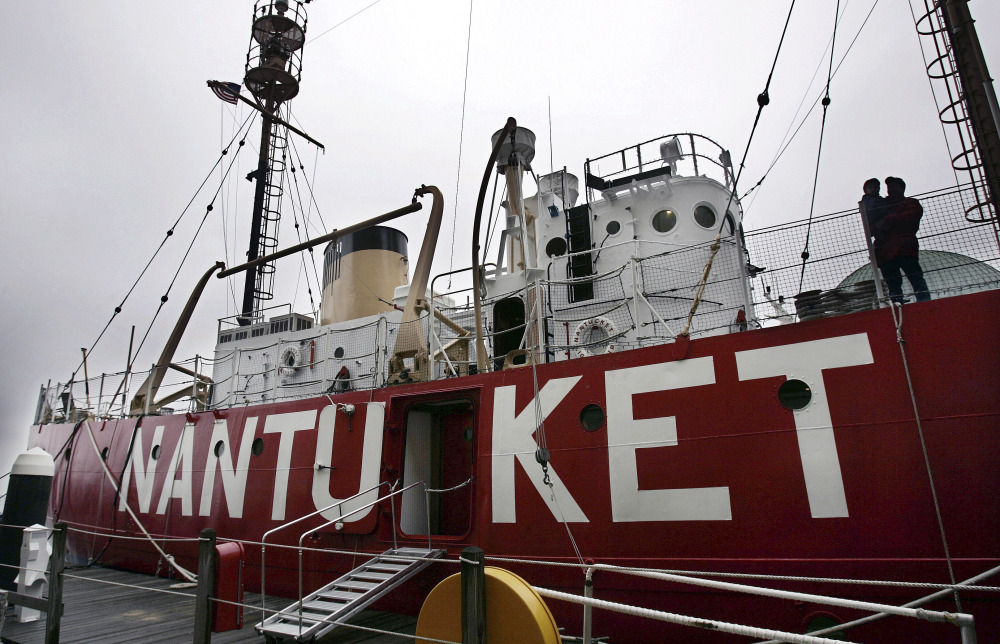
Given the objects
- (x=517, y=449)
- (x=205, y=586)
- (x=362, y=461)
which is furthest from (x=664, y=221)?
(x=205, y=586)

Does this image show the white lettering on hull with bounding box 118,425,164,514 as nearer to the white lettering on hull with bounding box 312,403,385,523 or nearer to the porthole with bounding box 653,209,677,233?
the white lettering on hull with bounding box 312,403,385,523

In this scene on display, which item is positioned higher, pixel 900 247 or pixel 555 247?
pixel 555 247

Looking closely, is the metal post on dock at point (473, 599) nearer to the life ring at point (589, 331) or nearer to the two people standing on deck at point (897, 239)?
the two people standing on deck at point (897, 239)

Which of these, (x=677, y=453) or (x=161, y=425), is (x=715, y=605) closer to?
(x=677, y=453)

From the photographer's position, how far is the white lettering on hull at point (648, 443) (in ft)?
19.4

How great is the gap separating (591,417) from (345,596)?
3490 mm

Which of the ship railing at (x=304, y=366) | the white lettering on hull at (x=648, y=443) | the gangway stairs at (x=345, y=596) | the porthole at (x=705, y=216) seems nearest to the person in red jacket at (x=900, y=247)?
the white lettering on hull at (x=648, y=443)

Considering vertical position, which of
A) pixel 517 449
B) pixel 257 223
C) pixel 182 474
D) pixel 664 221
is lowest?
pixel 182 474

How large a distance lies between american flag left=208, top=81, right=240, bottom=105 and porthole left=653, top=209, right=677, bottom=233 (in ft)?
47.6

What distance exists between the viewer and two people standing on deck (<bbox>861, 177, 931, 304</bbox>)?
545cm

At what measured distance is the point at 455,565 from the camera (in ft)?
24.3

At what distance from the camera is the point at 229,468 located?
10359 millimetres

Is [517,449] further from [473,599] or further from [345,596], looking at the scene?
[473,599]

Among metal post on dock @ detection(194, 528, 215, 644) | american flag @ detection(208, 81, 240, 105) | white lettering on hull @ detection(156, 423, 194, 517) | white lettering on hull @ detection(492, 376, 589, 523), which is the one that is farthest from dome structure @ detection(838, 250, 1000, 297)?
american flag @ detection(208, 81, 240, 105)
